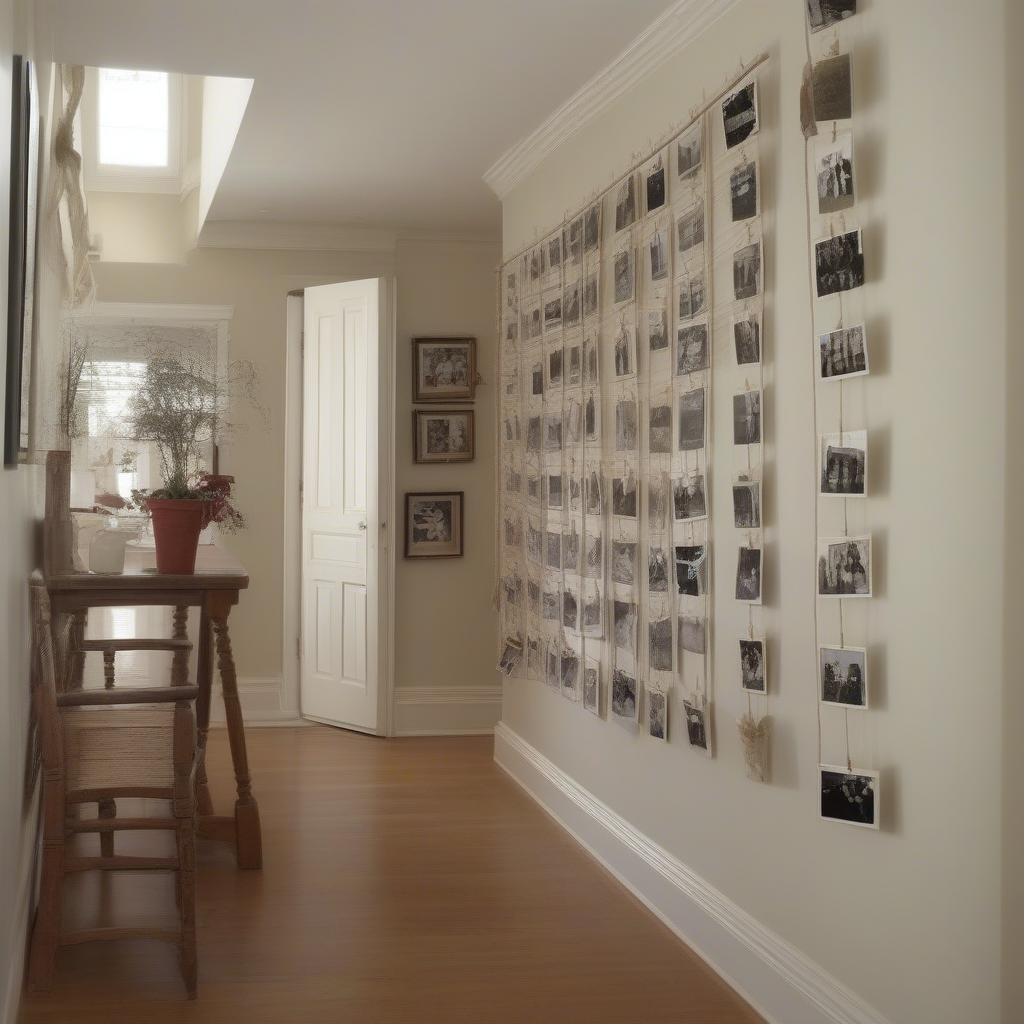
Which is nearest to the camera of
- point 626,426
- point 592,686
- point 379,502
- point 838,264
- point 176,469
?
point 838,264

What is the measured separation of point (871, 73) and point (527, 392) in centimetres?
278

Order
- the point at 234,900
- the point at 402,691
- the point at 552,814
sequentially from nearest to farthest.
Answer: the point at 234,900 → the point at 552,814 → the point at 402,691

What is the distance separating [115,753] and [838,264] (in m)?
2.26

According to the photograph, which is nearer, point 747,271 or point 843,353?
point 843,353

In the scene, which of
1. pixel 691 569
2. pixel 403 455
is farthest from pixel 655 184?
pixel 403 455

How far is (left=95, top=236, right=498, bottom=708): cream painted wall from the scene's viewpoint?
6715 millimetres

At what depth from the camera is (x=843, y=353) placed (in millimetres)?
2643

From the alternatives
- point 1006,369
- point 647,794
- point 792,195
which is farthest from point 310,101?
point 1006,369

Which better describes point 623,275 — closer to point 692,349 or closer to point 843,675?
point 692,349

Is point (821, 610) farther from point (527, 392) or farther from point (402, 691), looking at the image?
point (402, 691)

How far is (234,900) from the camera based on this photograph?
386 centimetres

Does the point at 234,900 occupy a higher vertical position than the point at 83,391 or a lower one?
lower

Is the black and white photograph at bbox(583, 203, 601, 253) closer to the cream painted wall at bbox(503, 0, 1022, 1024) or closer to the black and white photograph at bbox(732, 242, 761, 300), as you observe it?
the cream painted wall at bbox(503, 0, 1022, 1024)

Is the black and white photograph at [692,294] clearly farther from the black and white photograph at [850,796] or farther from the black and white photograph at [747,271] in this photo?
the black and white photograph at [850,796]
